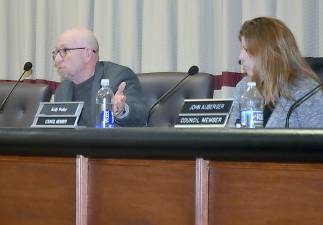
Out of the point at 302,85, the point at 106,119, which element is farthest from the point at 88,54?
the point at 302,85

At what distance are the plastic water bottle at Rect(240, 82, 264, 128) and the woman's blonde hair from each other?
4 centimetres

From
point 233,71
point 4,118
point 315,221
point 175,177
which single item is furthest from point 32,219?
point 233,71

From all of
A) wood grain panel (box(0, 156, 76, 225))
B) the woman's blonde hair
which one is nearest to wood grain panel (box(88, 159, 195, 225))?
wood grain panel (box(0, 156, 76, 225))

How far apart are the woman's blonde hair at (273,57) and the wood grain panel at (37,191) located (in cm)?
107

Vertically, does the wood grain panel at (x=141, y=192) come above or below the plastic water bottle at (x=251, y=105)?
below

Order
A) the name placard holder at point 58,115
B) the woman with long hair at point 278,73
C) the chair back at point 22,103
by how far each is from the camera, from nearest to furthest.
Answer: the name placard holder at point 58,115 → the woman with long hair at point 278,73 → the chair back at point 22,103

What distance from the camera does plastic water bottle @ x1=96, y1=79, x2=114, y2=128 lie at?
216 cm

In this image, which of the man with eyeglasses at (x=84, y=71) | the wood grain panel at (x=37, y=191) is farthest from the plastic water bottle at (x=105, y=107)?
the wood grain panel at (x=37, y=191)

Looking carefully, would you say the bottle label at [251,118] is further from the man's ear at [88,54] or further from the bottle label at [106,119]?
the man's ear at [88,54]

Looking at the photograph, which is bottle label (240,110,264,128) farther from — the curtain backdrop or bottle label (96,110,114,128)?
the curtain backdrop

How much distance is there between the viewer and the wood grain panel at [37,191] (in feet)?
4.92

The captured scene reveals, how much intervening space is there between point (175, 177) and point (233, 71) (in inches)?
80.6

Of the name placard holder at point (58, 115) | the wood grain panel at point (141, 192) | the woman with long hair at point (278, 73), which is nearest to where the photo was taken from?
the wood grain panel at point (141, 192)

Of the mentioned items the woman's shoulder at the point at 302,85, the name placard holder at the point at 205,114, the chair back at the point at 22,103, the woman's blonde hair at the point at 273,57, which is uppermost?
the woman's blonde hair at the point at 273,57
